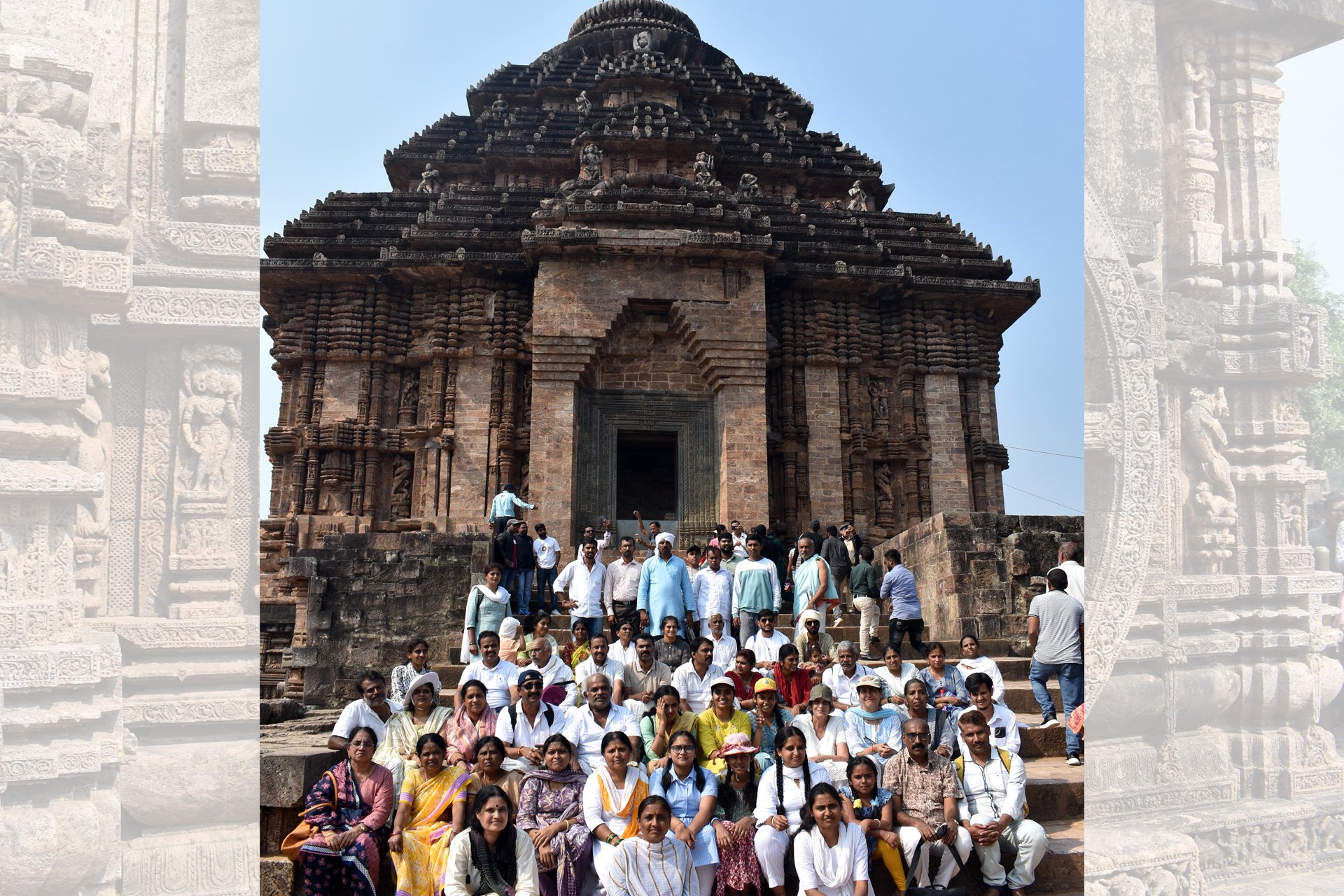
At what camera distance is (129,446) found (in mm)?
7836

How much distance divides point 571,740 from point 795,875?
5.99 feet

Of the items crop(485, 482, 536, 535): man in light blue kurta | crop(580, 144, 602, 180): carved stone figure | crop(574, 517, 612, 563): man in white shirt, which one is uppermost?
crop(580, 144, 602, 180): carved stone figure

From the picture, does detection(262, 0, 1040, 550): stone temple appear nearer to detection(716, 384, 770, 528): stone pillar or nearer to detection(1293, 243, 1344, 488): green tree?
detection(716, 384, 770, 528): stone pillar

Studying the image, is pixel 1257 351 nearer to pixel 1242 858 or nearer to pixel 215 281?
pixel 1242 858

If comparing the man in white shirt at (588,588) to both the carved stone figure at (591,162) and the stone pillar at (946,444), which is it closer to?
the stone pillar at (946,444)

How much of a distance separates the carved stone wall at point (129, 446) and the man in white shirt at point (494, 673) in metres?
1.72

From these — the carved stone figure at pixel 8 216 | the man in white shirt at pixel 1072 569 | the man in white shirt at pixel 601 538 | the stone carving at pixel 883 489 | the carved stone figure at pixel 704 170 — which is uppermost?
the carved stone figure at pixel 704 170

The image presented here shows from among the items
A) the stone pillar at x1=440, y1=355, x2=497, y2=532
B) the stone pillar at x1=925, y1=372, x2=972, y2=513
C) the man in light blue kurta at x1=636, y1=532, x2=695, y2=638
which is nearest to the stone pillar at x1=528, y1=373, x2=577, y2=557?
the stone pillar at x1=440, y1=355, x2=497, y2=532

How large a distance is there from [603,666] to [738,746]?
1.86m

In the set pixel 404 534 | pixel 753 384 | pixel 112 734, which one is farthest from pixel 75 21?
pixel 753 384

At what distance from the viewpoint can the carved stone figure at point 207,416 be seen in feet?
26.1

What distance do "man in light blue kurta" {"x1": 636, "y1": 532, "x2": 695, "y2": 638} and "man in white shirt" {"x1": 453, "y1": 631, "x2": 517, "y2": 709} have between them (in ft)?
7.20

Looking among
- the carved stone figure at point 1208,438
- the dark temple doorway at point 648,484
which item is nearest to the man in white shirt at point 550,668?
the carved stone figure at point 1208,438

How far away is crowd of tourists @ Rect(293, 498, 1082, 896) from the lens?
224 inches
